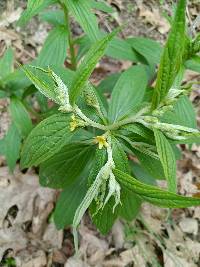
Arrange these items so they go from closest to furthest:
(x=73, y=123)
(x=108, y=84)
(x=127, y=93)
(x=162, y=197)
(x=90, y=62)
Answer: (x=162, y=197) → (x=90, y=62) → (x=73, y=123) → (x=127, y=93) → (x=108, y=84)

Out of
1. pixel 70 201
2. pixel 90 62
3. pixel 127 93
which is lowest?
pixel 70 201

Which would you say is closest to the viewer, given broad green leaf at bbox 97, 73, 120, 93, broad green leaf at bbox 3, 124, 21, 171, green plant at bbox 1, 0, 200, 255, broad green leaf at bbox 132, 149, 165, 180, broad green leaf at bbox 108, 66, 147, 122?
green plant at bbox 1, 0, 200, 255

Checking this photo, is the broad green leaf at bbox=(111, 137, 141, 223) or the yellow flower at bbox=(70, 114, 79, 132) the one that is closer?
the yellow flower at bbox=(70, 114, 79, 132)

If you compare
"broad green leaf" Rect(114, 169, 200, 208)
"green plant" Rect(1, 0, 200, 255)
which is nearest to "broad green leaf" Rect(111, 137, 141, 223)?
"green plant" Rect(1, 0, 200, 255)

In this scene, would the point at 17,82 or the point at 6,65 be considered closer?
the point at 17,82

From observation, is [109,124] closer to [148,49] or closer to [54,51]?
[54,51]

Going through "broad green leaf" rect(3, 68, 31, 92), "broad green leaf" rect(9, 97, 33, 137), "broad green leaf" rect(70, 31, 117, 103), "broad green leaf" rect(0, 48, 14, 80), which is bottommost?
"broad green leaf" rect(9, 97, 33, 137)

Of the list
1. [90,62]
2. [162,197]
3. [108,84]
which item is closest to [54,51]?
[108,84]

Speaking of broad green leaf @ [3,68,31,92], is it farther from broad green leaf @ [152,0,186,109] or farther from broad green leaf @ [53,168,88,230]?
broad green leaf @ [152,0,186,109]
